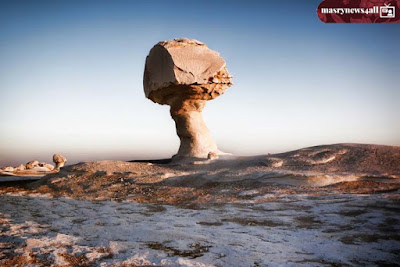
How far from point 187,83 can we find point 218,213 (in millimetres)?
6260

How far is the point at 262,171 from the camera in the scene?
7066 mm

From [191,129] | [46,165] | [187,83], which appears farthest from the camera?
[46,165]

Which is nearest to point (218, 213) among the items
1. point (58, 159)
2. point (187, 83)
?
point (187, 83)

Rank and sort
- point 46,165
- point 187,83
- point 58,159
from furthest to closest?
point 46,165 → point 58,159 → point 187,83

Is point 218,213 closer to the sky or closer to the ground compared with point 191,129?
closer to the ground

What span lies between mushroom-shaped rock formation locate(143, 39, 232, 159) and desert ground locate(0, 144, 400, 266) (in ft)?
7.13

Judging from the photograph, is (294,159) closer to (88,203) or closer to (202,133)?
(202,133)

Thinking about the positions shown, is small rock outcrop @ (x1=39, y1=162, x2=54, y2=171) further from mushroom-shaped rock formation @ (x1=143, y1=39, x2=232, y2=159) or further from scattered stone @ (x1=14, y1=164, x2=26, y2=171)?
mushroom-shaped rock formation @ (x1=143, y1=39, x2=232, y2=159)

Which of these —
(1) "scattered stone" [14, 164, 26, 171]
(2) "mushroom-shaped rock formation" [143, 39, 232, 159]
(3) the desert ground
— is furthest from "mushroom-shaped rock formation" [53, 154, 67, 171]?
(3) the desert ground

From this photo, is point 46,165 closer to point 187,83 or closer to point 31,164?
point 31,164

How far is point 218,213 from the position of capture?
177 inches

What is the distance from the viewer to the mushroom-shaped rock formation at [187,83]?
1001 cm

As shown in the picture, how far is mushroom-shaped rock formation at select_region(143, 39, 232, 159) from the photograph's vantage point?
10.0 meters

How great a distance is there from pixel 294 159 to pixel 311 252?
18.2 ft
